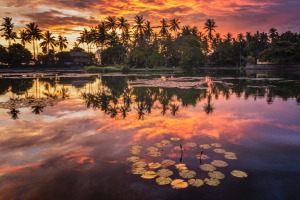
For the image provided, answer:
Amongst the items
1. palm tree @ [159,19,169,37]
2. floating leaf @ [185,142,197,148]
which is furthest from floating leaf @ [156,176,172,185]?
palm tree @ [159,19,169,37]

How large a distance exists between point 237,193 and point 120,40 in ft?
289

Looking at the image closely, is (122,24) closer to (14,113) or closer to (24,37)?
(24,37)

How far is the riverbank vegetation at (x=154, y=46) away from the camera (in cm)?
6700

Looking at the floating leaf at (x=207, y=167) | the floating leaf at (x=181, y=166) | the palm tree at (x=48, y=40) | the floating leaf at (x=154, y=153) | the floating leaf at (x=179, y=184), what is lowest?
the floating leaf at (x=179, y=184)

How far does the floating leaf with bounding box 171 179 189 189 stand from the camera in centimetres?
544

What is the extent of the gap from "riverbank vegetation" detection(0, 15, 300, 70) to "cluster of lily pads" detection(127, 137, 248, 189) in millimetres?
59310

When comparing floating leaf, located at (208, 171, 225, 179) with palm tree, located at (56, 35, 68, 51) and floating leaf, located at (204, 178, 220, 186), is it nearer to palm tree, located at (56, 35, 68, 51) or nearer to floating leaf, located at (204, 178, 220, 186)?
floating leaf, located at (204, 178, 220, 186)

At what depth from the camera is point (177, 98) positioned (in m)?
18.5

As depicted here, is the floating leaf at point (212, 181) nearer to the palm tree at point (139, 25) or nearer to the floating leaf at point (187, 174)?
the floating leaf at point (187, 174)

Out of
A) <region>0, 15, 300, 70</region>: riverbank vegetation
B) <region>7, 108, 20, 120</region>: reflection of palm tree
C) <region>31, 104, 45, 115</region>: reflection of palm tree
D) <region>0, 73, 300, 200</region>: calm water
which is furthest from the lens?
<region>0, 15, 300, 70</region>: riverbank vegetation

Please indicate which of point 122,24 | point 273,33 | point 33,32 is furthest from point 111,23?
point 273,33

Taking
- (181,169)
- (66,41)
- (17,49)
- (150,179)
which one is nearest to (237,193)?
(181,169)

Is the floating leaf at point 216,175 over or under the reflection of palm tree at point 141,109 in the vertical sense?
under

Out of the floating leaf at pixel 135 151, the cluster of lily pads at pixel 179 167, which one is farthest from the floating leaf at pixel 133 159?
the floating leaf at pixel 135 151
